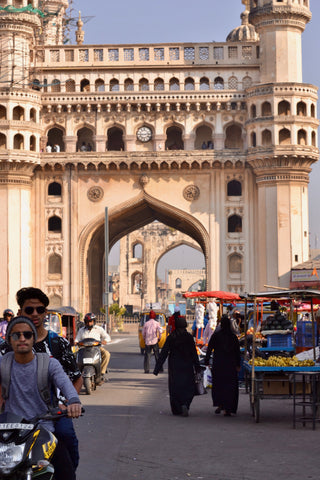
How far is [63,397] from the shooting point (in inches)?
214

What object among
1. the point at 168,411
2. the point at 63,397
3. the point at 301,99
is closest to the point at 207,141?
the point at 301,99

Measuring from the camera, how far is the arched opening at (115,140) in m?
41.5

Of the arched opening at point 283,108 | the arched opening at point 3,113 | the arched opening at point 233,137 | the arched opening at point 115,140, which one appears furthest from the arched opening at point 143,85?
the arched opening at point 3,113

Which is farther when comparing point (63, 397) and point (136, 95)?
point (136, 95)

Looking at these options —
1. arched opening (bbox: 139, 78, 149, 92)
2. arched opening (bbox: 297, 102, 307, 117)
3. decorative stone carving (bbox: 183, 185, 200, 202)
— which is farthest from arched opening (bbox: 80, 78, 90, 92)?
arched opening (bbox: 297, 102, 307, 117)

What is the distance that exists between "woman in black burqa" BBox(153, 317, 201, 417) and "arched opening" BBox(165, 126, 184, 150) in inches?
1173

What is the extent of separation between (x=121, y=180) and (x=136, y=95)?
354 centimetres

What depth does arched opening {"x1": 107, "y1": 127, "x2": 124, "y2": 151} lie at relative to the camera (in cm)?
4150

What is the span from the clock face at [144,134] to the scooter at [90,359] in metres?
26.3

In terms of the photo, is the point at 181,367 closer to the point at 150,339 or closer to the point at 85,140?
the point at 150,339

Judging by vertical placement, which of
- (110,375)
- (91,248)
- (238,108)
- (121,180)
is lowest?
(110,375)

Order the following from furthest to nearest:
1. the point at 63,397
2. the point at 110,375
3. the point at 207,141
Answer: the point at 207,141 < the point at 110,375 < the point at 63,397

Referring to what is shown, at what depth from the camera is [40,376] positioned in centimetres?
513

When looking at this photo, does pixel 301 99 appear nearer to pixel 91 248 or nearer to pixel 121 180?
pixel 121 180
